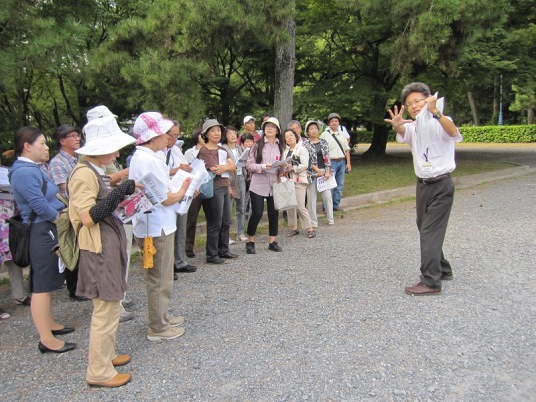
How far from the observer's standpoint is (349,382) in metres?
2.74

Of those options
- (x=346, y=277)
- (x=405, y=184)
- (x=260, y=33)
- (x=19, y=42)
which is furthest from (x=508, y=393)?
(x=405, y=184)

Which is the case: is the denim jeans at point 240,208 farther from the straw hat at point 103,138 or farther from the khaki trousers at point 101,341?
the khaki trousers at point 101,341

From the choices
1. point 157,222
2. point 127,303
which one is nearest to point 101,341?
point 157,222

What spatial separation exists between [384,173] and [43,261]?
39.0 ft

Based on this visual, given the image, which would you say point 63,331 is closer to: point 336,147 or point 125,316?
point 125,316

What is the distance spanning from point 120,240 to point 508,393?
8.50ft

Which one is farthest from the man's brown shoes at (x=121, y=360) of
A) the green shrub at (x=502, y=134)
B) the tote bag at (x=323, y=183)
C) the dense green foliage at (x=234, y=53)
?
the green shrub at (x=502, y=134)

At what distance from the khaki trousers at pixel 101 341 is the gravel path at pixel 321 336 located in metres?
Result: 0.12

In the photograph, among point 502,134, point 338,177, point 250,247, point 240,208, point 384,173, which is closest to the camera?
point 250,247

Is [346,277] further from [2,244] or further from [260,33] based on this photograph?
[260,33]

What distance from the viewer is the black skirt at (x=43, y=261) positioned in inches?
128

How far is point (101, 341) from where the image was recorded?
273cm

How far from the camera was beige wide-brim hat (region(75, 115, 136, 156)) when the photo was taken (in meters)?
2.77

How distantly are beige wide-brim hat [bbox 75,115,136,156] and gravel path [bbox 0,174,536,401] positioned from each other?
1530 millimetres
